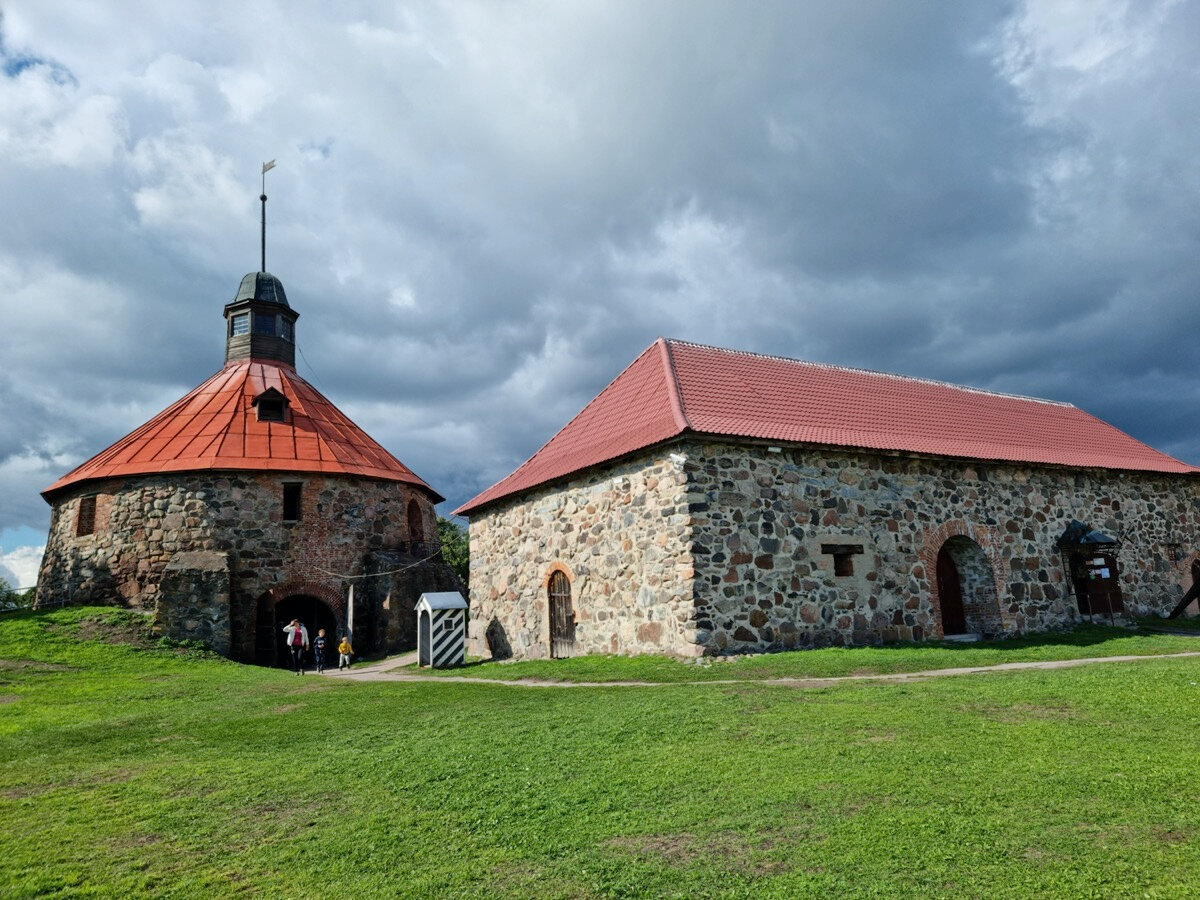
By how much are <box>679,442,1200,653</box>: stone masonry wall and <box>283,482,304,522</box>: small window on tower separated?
13542 mm

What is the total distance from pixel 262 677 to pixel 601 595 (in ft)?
21.9

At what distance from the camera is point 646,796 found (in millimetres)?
4766

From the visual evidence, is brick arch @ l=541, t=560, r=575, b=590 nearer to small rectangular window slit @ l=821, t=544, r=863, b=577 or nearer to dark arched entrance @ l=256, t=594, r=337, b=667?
small rectangular window slit @ l=821, t=544, r=863, b=577

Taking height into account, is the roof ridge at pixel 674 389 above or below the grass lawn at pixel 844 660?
above

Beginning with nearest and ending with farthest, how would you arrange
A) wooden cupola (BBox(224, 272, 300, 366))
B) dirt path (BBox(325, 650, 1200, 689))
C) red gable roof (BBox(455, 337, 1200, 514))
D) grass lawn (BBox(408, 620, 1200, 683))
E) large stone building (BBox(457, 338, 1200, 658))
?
1. dirt path (BBox(325, 650, 1200, 689))
2. grass lawn (BBox(408, 620, 1200, 683))
3. large stone building (BBox(457, 338, 1200, 658))
4. red gable roof (BBox(455, 337, 1200, 514))
5. wooden cupola (BBox(224, 272, 300, 366))

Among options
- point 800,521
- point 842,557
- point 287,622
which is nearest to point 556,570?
point 800,521

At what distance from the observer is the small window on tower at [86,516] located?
67.7 feet

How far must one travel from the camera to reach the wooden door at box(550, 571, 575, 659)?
46.4ft

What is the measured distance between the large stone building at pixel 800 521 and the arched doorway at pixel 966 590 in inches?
1.4

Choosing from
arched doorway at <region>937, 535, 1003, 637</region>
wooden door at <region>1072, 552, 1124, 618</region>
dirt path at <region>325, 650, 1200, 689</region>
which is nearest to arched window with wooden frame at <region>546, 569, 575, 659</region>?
dirt path at <region>325, 650, 1200, 689</region>

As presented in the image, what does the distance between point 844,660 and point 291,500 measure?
53.0ft

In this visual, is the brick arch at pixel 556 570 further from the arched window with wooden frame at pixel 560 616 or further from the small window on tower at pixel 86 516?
the small window on tower at pixel 86 516

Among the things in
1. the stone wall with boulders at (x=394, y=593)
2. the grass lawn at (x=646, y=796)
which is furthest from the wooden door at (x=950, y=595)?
the stone wall with boulders at (x=394, y=593)

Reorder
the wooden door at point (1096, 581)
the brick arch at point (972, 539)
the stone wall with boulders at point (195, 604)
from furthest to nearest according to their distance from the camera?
the stone wall with boulders at point (195, 604) < the wooden door at point (1096, 581) < the brick arch at point (972, 539)
